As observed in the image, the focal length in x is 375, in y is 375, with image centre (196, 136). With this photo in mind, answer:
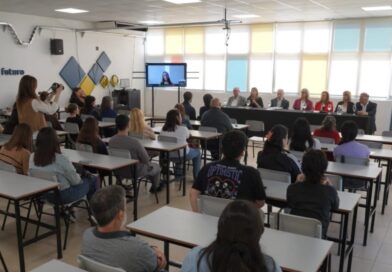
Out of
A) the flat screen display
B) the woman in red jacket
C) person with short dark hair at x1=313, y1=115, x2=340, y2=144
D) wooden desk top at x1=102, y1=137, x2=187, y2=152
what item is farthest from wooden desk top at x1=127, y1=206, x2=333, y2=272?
the flat screen display

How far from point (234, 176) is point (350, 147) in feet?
7.40

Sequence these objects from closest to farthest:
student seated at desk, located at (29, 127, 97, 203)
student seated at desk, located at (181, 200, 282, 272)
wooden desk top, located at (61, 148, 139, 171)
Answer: student seated at desk, located at (181, 200, 282, 272)
student seated at desk, located at (29, 127, 97, 203)
wooden desk top, located at (61, 148, 139, 171)

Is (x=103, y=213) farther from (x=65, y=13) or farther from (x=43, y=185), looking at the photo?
(x=65, y=13)

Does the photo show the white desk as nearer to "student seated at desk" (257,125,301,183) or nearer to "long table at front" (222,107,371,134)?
"student seated at desk" (257,125,301,183)

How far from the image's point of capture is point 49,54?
10.1 metres

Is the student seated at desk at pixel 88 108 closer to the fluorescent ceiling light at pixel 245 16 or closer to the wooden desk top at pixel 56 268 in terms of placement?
the fluorescent ceiling light at pixel 245 16

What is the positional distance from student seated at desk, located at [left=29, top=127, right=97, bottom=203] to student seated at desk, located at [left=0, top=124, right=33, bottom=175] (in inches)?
9.5

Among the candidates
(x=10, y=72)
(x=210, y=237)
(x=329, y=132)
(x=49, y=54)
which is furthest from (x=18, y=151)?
(x=49, y=54)

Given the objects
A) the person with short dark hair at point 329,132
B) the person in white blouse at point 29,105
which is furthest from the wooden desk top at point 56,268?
the person with short dark hair at point 329,132

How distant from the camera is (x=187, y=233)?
2348 mm

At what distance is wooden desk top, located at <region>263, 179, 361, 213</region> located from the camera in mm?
2857

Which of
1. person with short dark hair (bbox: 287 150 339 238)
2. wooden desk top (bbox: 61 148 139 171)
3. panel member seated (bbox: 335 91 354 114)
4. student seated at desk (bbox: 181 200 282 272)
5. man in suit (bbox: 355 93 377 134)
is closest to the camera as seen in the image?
student seated at desk (bbox: 181 200 282 272)

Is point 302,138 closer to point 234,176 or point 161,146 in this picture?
point 161,146

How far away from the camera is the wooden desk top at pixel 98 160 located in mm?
3977
